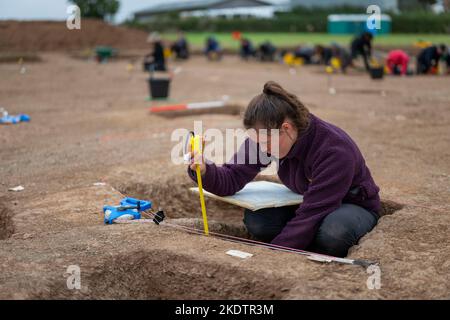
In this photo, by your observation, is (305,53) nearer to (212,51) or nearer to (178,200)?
(212,51)

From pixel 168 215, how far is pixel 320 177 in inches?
69.5

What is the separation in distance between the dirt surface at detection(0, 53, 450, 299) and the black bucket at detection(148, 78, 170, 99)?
906mm

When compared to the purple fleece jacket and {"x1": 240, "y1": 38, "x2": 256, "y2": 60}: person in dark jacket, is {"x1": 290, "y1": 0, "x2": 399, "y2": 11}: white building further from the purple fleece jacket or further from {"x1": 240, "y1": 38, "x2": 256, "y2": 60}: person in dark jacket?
the purple fleece jacket

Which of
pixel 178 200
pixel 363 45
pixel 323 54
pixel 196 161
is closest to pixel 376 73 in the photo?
pixel 363 45

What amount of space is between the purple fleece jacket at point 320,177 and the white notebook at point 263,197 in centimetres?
18

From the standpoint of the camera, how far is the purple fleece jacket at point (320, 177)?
3328mm

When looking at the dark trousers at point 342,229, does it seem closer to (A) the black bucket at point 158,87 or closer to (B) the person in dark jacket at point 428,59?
(A) the black bucket at point 158,87

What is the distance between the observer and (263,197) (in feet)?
12.7

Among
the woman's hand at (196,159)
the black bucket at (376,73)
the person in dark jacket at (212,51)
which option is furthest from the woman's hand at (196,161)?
the person in dark jacket at (212,51)

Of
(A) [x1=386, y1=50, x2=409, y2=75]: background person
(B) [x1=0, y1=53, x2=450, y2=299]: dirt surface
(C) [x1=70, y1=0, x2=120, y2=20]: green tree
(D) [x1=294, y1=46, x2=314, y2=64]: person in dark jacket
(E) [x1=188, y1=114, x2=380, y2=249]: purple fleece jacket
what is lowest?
(B) [x1=0, y1=53, x2=450, y2=299]: dirt surface

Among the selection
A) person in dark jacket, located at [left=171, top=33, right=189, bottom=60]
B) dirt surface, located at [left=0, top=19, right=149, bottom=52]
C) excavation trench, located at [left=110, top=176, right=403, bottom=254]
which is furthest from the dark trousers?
dirt surface, located at [left=0, top=19, right=149, bottom=52]

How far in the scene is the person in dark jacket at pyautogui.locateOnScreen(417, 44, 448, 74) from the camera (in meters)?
16.6
